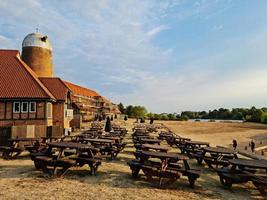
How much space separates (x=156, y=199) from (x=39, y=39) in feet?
106

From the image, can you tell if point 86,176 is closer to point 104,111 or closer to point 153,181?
point 153,181

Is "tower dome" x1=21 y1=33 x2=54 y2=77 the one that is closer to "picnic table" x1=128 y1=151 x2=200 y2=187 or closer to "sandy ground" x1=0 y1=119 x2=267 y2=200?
"sandy ground" x1=0 y1=119 x2=267 y2=200

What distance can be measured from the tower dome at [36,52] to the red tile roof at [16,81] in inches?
344

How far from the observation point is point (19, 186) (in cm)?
774

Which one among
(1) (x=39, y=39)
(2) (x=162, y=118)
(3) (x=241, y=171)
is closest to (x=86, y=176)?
(3) (x=241, y=171)

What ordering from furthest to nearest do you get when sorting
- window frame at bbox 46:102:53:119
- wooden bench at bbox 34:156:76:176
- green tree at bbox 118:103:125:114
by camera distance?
green tree at bbox 118:103:125:114
window frame at bbox 46:102:53:119
wooden bench at bbox 34:156:76:176

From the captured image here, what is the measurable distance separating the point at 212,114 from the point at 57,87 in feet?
411

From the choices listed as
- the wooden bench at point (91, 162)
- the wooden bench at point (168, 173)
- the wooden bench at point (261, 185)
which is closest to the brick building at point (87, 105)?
the wooden bench at point (91, 162)

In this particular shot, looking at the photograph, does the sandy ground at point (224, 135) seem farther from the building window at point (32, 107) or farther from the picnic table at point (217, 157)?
the building window at point (32, 107)

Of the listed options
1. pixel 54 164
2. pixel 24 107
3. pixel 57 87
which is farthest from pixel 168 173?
pixel 57 87

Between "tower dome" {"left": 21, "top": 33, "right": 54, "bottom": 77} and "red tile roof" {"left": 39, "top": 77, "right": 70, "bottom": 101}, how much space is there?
8.09 meters

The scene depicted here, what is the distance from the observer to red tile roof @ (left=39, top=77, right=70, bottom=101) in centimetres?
2520

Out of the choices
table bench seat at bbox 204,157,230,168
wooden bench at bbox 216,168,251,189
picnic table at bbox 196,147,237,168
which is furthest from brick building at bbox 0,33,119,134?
wooden bench at bbox 216,168,251,189

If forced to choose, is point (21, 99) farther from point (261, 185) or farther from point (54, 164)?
point (261, 185)
